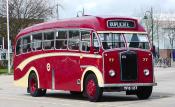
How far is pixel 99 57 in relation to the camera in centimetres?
1844

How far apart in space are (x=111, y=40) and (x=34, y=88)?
6.13 meters

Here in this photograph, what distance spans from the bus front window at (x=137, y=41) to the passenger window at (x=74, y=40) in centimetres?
192

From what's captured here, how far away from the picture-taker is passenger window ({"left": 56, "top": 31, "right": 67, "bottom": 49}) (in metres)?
20.9

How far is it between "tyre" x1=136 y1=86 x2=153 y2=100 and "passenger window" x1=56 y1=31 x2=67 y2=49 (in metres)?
3.25

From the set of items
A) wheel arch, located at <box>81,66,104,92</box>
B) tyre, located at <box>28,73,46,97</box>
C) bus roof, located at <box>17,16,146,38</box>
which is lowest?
tyre, located at <box>28,73,46,97</box>

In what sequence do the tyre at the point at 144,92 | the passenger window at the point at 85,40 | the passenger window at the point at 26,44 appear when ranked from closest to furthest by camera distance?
the passenger window at the point at 85,40, the tyre at the point at 144,92, the passenger window at the point at 26,44

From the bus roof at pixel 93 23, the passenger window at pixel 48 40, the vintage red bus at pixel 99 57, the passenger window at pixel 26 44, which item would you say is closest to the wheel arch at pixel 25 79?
the passenger window at pixel 26 44

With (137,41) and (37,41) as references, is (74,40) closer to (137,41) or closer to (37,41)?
(137,41)

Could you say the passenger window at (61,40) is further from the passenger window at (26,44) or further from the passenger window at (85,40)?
the passenger window at (26,44)

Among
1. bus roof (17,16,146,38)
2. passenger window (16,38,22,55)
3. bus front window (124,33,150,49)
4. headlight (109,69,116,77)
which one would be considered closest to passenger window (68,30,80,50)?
bus roof (17,16,146,38)

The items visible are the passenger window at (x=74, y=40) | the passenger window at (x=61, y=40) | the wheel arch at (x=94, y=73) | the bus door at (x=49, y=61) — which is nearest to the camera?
the wheel arch at (x=94, y=73)

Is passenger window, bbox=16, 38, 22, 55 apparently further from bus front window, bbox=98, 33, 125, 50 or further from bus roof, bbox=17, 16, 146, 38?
bus front window, bbox=98, 33, 125, 50

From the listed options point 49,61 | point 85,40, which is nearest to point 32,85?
point 49,61

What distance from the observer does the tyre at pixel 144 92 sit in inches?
774
